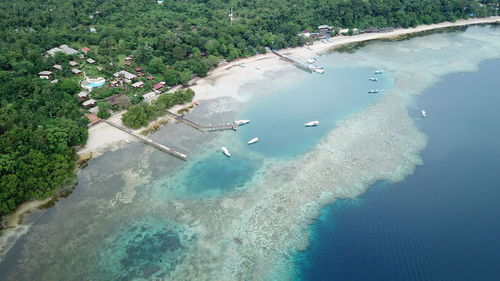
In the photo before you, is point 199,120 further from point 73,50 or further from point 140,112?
point 73,50

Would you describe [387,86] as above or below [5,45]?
below

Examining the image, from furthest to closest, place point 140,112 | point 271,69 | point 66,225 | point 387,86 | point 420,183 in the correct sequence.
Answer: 1. point 271,69
2. point 387,86
3. point 140,112
4. point 420,183
5. point 66,225

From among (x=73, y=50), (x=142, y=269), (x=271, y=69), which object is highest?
(x=73, y=50)

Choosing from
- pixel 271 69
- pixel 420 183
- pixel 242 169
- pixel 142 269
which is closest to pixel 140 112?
pixel 242 169

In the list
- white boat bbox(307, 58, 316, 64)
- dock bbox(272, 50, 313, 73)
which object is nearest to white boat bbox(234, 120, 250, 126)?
dock bbox(272, 50, 313, 73)

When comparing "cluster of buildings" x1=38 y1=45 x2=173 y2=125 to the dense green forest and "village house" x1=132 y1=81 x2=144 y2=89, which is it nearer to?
"village house" x1=132 y1=81 x2=144 y2=89

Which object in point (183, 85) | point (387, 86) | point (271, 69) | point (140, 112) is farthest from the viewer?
point (271, 69)

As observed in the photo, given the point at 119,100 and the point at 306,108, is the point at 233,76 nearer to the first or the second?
the point at 306,108
